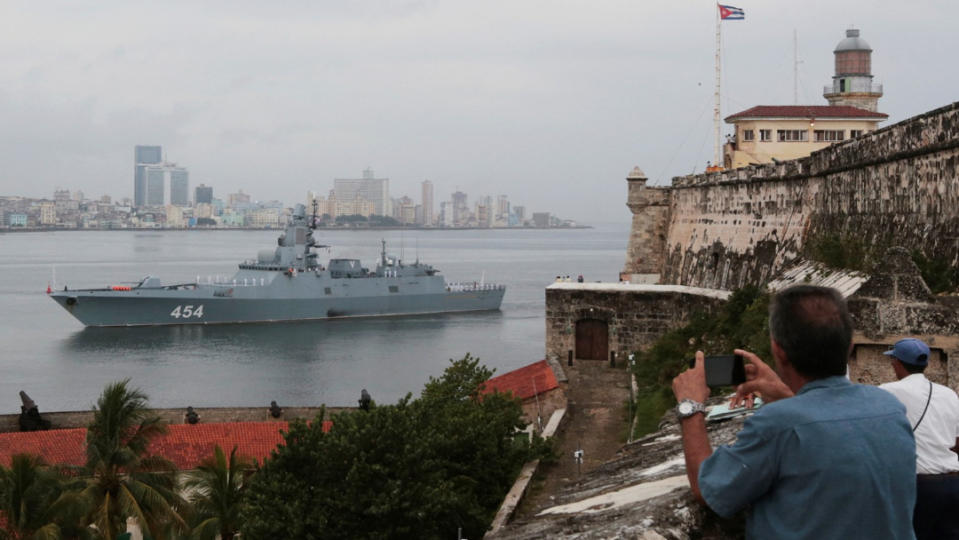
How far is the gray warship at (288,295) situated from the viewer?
155ft

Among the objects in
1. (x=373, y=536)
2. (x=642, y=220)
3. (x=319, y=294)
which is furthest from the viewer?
(x=319, y=294)

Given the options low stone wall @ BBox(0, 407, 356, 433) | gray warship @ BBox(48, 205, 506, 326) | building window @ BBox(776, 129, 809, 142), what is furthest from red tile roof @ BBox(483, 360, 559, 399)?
gray warship @ BBox(48, 205, 506, 326)

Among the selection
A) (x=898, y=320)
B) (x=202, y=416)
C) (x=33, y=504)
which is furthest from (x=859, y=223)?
(x=202, y=416)

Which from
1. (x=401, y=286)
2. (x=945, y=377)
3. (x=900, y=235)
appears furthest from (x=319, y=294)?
(x=945, y=377)

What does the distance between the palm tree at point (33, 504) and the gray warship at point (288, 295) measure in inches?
1485

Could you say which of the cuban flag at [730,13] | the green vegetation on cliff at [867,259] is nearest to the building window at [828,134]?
the cuban flag at [730,13]

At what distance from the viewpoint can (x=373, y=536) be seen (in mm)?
8078

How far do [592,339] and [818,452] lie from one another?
15.9 meters

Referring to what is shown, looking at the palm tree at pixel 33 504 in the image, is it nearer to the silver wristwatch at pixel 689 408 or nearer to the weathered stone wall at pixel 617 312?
the weathered stone wall at pixel 617 312

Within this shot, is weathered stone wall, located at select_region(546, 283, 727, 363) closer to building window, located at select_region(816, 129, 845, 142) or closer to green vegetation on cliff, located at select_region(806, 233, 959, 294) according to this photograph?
green vegetation on cliff, located at select_region(806, 233, 959, 294)

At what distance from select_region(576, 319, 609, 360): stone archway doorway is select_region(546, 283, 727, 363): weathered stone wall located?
10 cm

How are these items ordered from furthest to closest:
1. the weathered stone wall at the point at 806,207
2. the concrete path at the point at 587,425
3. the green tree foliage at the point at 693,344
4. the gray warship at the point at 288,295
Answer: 1. the gray warship at the point at 288,295
2. the green tree foliage at the point at 693,344
3. the weathered stone wall at the point at 806,207
4. the concrete path at the point at 587,425

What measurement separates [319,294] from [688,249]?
30.2 m

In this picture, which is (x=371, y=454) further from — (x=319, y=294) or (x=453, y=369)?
(x=319, y=294)
